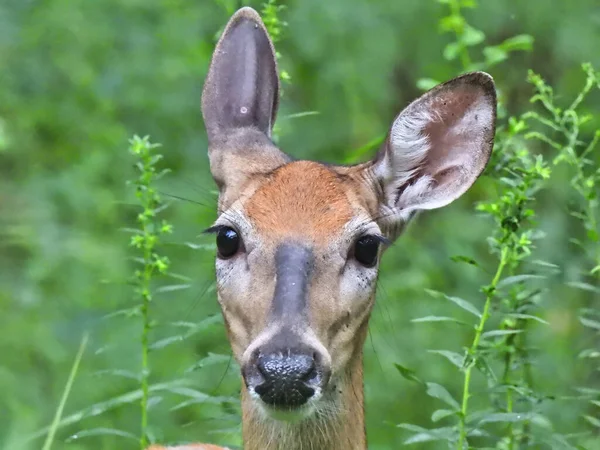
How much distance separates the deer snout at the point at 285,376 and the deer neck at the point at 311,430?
0.42 m

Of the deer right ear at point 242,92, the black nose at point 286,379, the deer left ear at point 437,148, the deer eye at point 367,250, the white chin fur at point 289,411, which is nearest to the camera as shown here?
the black nose at point 286,379

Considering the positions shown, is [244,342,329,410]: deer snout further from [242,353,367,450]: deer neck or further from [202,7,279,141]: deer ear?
[202,7,279,141]: deer ear

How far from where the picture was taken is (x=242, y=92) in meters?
5.93

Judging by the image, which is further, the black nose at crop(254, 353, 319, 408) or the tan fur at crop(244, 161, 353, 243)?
the tan fur at crop(244, 161, 353, 243)

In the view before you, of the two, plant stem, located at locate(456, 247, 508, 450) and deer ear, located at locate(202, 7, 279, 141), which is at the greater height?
deer ear, located at locate(202, 7, 279, 141)

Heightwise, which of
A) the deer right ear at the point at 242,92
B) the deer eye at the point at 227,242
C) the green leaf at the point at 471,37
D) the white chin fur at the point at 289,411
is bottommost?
the white chin fur at the point at 289,411

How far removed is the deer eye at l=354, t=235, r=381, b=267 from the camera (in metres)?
5.15

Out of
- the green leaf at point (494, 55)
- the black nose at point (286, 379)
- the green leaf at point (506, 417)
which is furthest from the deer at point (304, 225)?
the green leaf at point (494, 55)

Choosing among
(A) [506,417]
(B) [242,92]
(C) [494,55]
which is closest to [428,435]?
(A) [506,417]

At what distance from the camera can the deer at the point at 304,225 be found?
4.70 metres

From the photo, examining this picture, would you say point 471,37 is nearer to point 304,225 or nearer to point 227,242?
point 304,225

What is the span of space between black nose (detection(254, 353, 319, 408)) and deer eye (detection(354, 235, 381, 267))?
2.20 feet

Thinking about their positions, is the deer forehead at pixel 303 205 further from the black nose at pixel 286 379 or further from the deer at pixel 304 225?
the black nose at pixel 286 379

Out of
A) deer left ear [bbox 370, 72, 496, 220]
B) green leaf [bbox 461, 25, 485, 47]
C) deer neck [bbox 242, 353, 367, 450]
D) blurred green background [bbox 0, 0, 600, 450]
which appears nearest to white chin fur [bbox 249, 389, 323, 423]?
deer neck [bbox 242, 353, 367, 450]
